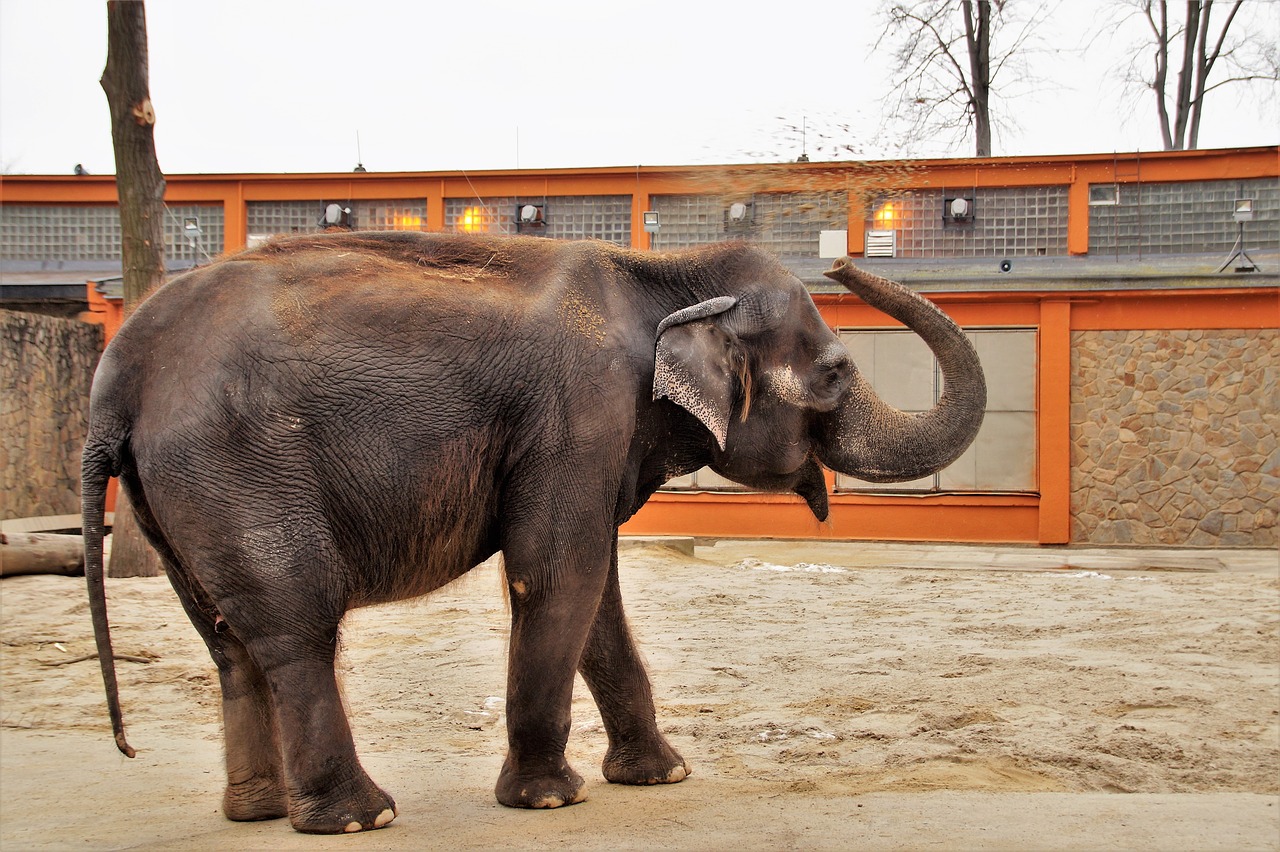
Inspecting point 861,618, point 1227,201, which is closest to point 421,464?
point 861,618

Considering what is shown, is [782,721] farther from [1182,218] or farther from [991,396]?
[1182,218]

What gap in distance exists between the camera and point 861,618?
9.31 metres

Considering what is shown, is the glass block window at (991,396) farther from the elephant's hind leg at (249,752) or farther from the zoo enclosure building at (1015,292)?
the elephant's hind leg at (249,752)

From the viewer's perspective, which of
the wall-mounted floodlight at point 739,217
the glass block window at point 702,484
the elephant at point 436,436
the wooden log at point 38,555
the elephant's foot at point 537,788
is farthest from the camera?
the wall-mounted floodlight at point 739,217

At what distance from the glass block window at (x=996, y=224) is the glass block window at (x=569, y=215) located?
371 centimetres

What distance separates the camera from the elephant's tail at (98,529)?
12.8 feet

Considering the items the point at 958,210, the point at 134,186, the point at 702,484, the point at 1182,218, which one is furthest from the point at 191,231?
the point at 1182,218

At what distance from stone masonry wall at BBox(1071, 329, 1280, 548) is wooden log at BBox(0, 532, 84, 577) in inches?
455

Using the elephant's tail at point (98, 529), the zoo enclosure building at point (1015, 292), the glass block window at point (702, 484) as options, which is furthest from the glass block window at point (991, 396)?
the elephant's tail at point (98, 529)

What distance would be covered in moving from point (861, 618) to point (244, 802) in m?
5.86

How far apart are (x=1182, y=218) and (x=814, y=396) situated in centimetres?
1530

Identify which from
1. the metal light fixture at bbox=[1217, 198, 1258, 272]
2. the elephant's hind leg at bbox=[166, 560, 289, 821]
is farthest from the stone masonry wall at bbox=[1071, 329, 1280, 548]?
the elephant's hind leg at bbox=[166, 560, 289, 821]

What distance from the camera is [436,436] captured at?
13.4 ft

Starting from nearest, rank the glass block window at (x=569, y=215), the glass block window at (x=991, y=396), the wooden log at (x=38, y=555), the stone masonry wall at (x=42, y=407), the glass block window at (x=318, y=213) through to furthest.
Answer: the wooden log at (x=38, y=555)
the glass block window at (x=991, y=396)
the stone masonry wall at (x=42, y=407)
the glass block window at (x=569, y=215)
the glass block window at (x=318, y=213)
